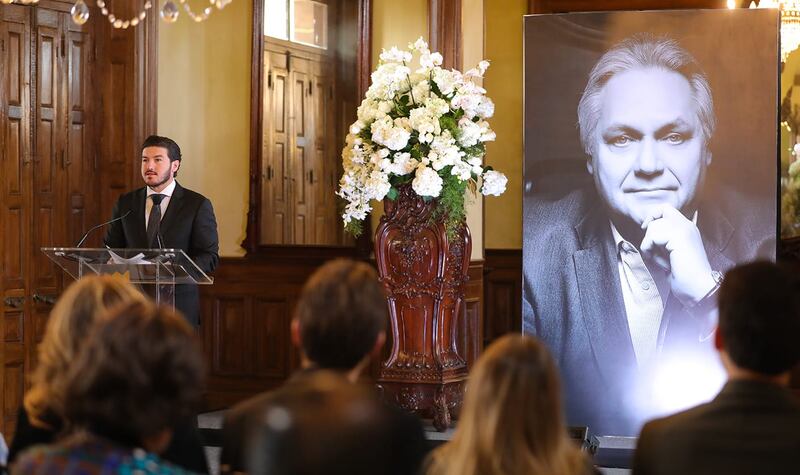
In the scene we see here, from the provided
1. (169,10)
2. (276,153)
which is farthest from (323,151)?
(169,10)

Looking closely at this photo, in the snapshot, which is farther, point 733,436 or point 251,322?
point 251,322

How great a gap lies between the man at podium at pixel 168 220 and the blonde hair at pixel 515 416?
13.1ft

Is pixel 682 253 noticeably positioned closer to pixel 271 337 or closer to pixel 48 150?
pixel 271 337

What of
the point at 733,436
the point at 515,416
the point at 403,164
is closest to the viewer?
the point at 515,416

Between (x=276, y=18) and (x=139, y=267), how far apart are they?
3.05 m

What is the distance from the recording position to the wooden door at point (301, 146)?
7.91 m

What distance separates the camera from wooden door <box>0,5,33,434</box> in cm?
684

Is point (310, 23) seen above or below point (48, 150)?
above

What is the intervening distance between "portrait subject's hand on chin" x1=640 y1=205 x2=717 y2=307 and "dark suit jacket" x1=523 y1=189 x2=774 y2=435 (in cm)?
5

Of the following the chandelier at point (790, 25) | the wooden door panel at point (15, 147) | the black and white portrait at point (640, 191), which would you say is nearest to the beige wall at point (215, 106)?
the wooden door panel at point (15, 147)

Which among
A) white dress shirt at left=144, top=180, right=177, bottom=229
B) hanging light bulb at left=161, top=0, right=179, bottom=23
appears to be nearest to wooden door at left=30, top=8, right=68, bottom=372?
white dress shirt at left=144, top=180, right=177, bottom=229

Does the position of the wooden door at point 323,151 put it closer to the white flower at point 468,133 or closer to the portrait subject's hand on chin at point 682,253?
the white flower at point 468,133

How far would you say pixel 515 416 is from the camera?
6.50ft

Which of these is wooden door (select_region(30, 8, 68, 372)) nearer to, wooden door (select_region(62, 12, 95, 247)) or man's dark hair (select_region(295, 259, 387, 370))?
wooden door (select_region(62, 12, 95, 247))
